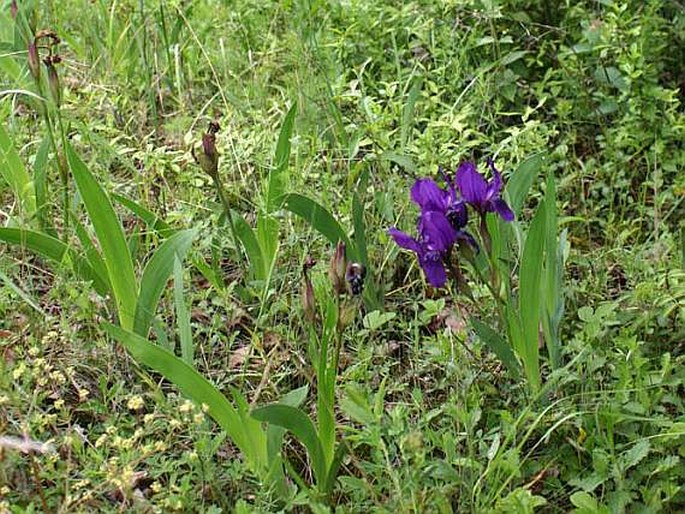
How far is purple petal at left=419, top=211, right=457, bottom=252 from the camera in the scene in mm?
1677

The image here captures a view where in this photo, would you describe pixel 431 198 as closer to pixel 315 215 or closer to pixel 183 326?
pixel 315 215

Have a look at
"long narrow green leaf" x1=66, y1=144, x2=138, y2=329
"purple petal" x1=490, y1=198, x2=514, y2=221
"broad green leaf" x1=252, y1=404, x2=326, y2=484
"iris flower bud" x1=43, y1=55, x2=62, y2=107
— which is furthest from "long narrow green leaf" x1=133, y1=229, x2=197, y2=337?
"purple petal" x1=490, y1=198, x2=514, y2=221

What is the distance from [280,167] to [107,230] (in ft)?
1.52

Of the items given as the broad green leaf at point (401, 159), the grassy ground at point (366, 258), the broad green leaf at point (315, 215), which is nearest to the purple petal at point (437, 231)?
the grassy ground at point (366, 258)

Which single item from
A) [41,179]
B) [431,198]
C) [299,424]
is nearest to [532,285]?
[431,198]

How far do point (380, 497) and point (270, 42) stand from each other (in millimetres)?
1934

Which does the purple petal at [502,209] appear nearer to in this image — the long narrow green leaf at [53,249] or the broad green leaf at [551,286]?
the broad green leaf at [551,286]

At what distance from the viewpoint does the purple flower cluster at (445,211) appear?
5.52 feet

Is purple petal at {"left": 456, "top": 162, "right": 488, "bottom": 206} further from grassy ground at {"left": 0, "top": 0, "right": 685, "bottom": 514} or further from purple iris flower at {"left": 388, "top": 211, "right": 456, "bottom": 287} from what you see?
grassy ground at {"left": 0, "top": 0, "right": 685, "bottom": 514}

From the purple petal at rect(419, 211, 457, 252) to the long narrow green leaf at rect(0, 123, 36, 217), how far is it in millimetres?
1055

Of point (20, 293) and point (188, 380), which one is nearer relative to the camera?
point (188, 380)

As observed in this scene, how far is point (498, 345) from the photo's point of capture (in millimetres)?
1790

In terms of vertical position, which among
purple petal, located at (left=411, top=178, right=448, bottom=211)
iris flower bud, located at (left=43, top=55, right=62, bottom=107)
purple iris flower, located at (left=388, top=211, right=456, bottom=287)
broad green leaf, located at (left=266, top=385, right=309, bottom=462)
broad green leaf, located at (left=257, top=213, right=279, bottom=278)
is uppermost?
iris flower bud, located at (left=43, top=55, right=62, bottom=107)

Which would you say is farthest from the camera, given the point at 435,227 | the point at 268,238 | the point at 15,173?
the point at 15,173
